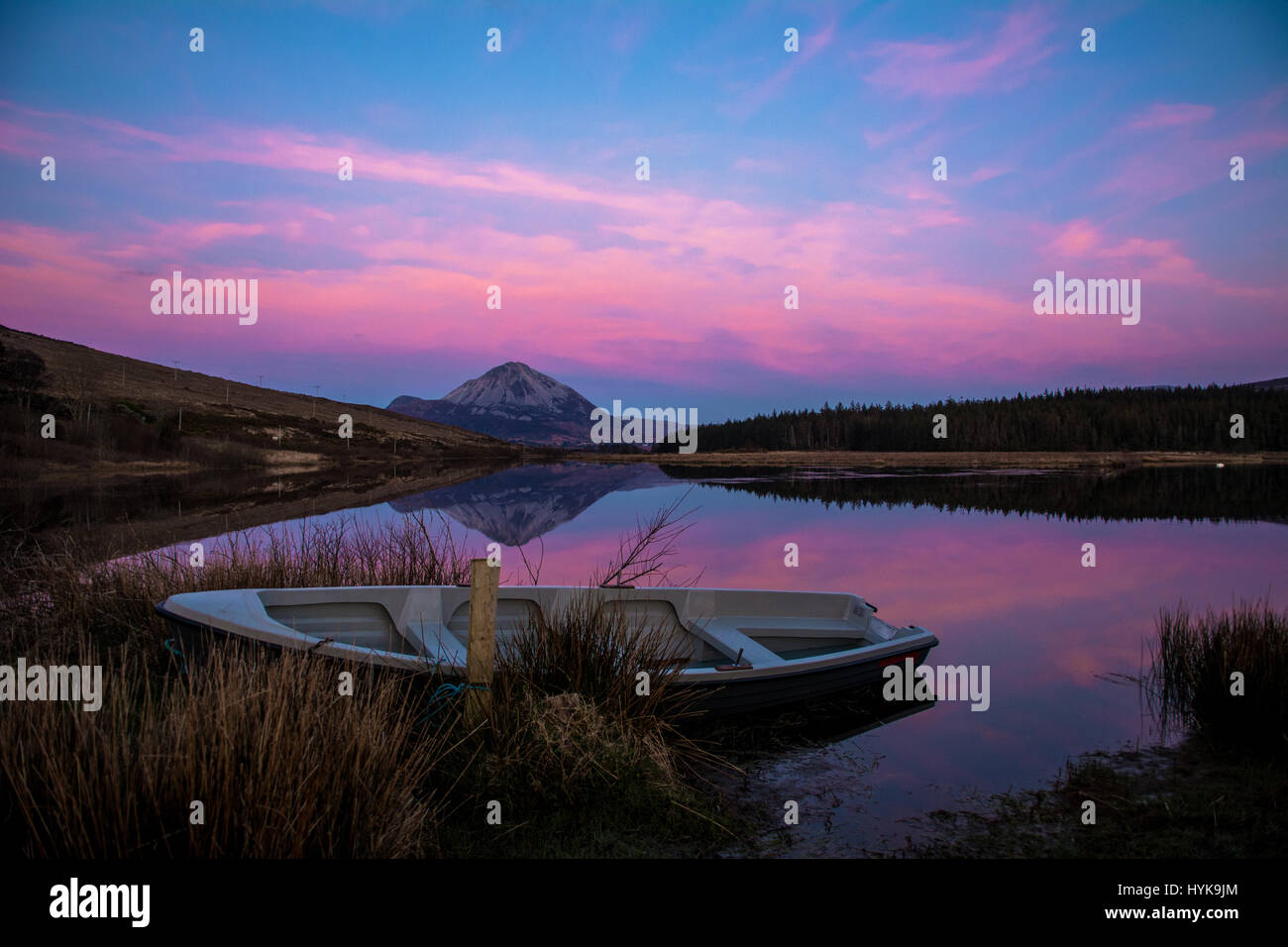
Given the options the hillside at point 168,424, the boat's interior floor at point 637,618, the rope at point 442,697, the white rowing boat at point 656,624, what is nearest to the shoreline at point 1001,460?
the hillside at point 168,424

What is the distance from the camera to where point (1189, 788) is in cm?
555

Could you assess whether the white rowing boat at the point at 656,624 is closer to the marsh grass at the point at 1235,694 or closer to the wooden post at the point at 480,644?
the wooden post at the point at 480,644

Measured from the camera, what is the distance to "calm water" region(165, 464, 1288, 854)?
6.27 meters

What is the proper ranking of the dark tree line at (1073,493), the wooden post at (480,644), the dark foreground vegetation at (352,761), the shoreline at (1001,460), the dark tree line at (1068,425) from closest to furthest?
1. the dark foreground vegetation at (352,761)
2. the wooden post at (480,644)
3. the dark tree line at (1073,493)
4. the shoreline at (1001,460)
5. the dark tree line at (1068,425)

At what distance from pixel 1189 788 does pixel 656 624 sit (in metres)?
4.77

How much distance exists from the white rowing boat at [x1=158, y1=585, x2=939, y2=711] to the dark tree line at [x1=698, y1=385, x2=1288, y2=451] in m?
97.3

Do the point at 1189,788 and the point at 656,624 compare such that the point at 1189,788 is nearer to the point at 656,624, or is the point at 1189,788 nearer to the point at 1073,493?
the point at 656,624

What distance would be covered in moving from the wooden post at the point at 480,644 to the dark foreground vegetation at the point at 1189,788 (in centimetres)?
291

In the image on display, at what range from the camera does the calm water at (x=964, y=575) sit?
20.6 feet

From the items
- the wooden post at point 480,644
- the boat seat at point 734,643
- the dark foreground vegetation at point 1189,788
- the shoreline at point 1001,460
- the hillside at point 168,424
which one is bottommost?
the dark foreground vegetation at point 1189,788

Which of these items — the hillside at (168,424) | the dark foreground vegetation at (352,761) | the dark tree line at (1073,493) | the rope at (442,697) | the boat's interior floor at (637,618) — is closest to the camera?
the dark foreground vegetation at (352,761)
